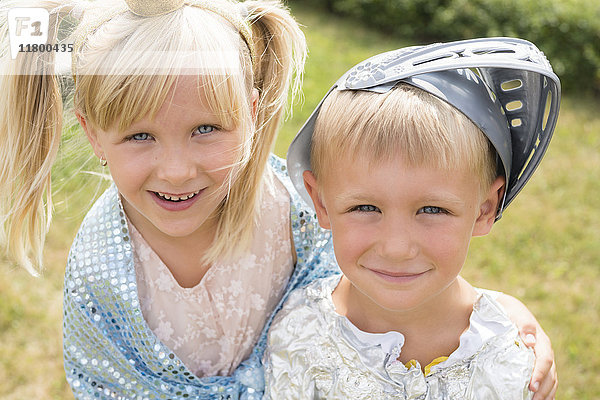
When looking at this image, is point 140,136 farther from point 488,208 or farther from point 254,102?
point 488,208

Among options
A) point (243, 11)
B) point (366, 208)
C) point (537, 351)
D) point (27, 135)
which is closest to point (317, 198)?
point (366, 208)

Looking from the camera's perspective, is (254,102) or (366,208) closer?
(366,208)

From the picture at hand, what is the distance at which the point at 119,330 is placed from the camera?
7.18 ft

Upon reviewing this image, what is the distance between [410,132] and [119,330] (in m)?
1.11

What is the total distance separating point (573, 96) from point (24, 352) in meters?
4.75

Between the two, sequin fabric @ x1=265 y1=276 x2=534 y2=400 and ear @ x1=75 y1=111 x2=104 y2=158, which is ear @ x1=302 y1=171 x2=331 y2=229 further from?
ear @ x1=75 y1=111 x2=104 y2=158

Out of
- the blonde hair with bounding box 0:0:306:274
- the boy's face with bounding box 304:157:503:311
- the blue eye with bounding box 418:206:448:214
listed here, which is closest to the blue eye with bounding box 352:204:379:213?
the boy's face with bounding box 304:157:503:311

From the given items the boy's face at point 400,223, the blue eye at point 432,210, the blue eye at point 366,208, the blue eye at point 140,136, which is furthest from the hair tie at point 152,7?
the blue eye at point 432,210

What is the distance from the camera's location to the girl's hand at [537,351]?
1.93m

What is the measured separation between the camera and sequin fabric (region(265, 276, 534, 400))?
186cm

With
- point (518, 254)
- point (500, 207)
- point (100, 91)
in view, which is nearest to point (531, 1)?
point (518, 254)

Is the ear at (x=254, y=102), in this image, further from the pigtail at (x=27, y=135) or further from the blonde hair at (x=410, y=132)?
the pigtail at (x=27, y=135)

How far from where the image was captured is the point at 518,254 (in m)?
3.98

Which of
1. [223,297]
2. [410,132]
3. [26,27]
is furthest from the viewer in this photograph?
[223,297]
